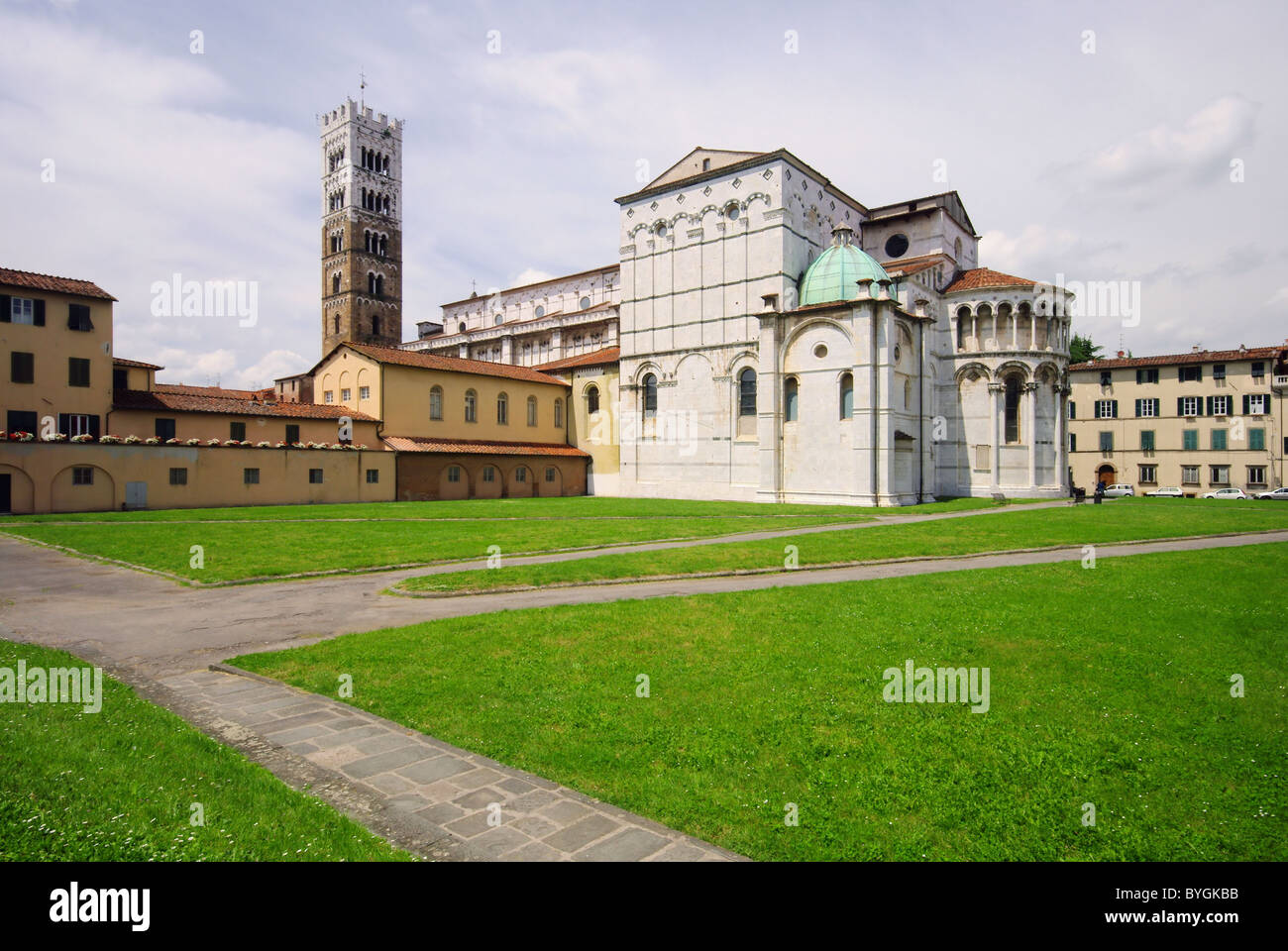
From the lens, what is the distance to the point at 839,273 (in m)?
43.6

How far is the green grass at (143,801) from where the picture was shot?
4.20 m

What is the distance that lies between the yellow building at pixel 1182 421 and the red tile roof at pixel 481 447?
46.2 metres

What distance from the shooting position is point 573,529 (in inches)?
1041

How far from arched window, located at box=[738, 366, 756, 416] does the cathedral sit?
97 mm

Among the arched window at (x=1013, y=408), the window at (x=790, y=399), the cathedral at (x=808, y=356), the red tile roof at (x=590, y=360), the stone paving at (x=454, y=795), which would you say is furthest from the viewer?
the red tile roof at (x=590, y=360)

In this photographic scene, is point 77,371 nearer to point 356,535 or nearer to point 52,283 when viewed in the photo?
point 52,283

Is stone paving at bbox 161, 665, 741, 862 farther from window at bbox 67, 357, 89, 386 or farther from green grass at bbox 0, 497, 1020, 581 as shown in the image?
window at bbox 67, 357, 89, 386

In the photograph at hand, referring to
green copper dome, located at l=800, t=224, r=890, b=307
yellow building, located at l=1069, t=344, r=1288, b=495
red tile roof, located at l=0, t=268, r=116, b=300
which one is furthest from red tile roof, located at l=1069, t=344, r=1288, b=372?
red tile roof, located at l=0, t=268, r=116, b=300

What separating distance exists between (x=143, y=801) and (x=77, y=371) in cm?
4389

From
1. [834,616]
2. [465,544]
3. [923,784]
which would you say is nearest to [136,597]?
[465,544]

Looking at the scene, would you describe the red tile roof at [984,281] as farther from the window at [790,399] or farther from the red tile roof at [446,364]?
the red tile roof at [446,364]

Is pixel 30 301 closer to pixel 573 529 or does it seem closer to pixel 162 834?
pixel 573 529

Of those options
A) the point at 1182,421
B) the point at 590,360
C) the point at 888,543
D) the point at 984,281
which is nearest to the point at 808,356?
the point at 984,281

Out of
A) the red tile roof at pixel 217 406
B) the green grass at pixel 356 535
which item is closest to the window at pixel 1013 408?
the green grass at pixel 356 535
